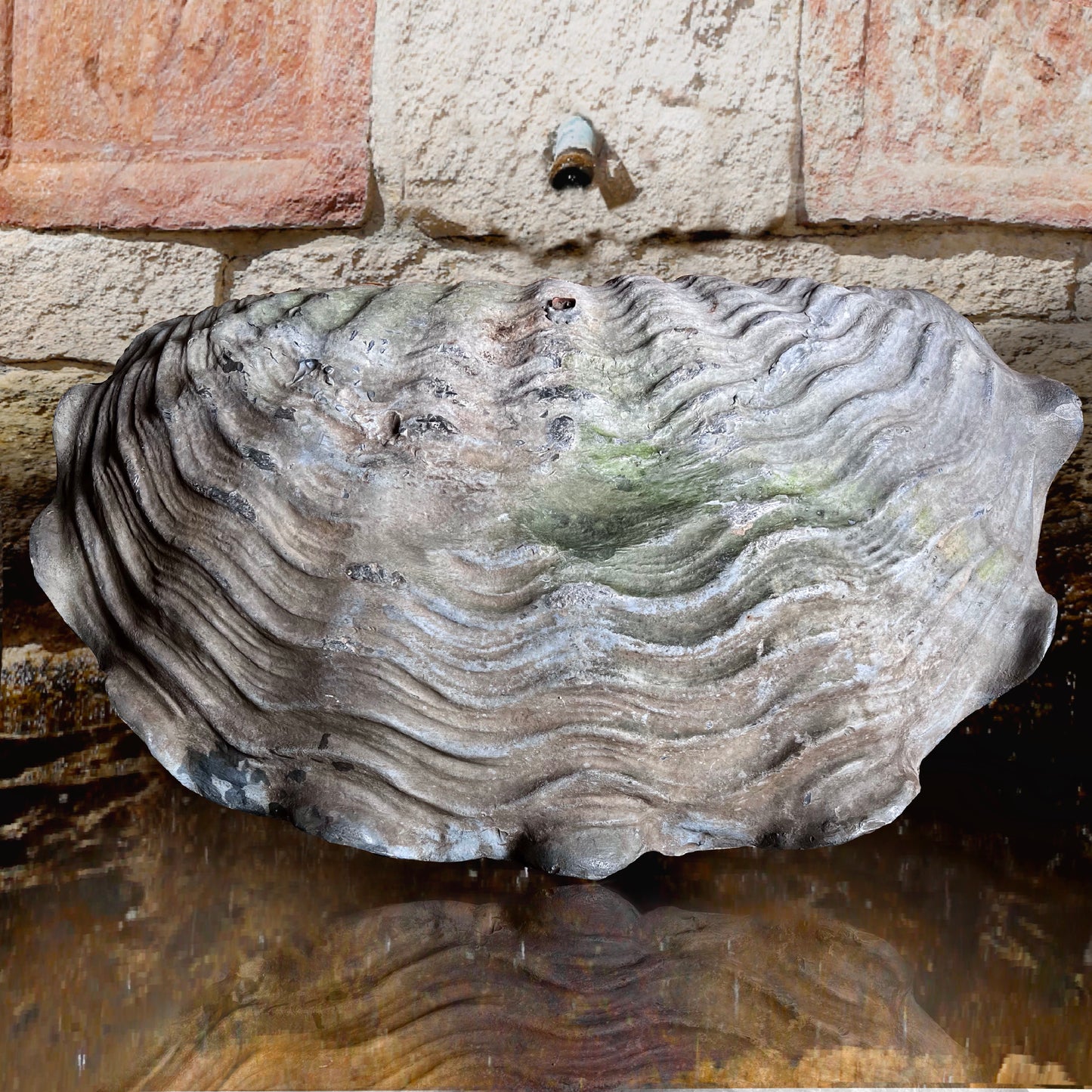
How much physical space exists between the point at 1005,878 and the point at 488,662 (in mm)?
575

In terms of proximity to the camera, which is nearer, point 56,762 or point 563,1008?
point 563,1008

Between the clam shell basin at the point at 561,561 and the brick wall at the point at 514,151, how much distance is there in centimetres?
54

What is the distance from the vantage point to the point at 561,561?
1.29m

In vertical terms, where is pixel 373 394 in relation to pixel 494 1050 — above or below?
above

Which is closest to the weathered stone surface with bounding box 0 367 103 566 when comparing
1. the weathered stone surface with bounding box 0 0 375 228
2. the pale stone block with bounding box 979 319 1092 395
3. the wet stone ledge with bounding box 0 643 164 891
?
the wet stone ledge with bounding box 0 643 164 891

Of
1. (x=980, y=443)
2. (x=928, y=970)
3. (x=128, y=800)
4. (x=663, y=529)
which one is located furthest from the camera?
(x=128, y=800)

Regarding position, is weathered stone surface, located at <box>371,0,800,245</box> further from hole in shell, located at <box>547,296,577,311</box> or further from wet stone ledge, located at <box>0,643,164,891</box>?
wet stone ledge, located at <box>0,643,164,891</box>

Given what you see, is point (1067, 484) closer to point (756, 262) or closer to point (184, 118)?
point (756, 262)

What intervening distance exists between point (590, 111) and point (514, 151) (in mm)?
125

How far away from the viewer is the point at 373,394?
54.2 inches

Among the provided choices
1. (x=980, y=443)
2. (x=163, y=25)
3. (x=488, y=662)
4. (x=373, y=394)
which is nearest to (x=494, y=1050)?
(x=488, y=662)

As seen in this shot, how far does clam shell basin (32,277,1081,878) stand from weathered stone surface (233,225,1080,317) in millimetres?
534

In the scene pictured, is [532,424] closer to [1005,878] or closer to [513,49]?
[1005,878]

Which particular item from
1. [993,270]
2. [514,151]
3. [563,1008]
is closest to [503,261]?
[514,151]
